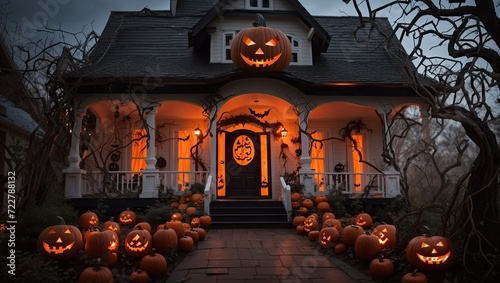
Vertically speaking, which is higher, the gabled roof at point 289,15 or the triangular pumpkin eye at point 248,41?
the gabled roof at point 289,15

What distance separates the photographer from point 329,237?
6.64 metres

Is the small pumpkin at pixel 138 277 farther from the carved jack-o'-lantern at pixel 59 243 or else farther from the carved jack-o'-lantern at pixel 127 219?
the carved jack-o'-lantern at pixel 127 219

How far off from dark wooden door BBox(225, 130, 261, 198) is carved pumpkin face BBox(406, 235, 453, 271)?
24.8 ft

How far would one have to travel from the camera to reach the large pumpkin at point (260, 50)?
1039 cm

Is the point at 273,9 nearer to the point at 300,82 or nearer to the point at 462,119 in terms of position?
the point at 300,82

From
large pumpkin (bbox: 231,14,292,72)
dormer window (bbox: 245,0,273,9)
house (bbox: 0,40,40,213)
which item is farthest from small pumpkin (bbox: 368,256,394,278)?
dormer window (bbox: 245,0,273,9)

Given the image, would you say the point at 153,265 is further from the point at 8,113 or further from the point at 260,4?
the point at 260,4

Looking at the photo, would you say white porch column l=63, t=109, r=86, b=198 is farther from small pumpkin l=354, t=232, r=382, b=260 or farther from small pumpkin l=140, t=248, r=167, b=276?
small pumpkin l=354, t=232, r=382, b=260

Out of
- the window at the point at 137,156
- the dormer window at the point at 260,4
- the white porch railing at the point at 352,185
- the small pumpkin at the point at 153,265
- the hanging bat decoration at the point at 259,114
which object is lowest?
the small pumpkin at the point at 153,265

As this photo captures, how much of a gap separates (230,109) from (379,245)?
7.31 m

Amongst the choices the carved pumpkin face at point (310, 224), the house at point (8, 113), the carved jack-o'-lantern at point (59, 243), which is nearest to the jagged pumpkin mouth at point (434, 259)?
the carved pumpkin face at point (310, 224)

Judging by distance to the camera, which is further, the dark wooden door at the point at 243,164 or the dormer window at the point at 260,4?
the dormer window at the point at 260,4

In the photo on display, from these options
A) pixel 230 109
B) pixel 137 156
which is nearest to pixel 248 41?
pixel 230 109

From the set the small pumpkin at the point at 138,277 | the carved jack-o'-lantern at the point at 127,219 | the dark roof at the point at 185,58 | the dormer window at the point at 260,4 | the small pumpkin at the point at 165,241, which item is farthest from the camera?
the dormer window at the point at 260,4
